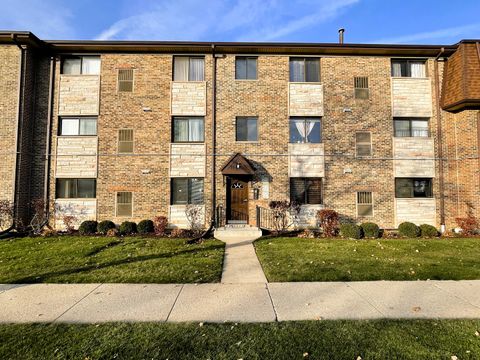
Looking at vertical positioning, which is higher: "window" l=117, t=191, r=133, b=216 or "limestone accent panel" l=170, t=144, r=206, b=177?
"limestone accent panel" l=170, t=144, r=206, b=177

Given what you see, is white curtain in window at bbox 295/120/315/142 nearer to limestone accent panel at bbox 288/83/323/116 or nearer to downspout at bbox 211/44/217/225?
limestone accent panel at bbox 288/83/323/116

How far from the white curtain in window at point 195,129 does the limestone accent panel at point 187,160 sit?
16.5 inches

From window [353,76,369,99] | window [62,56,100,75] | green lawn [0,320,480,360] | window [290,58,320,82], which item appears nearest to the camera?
green lawn [0,320,480,360]

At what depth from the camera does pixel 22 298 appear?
186 inches

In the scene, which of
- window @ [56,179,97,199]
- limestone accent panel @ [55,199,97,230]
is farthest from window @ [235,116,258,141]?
limestone accent panel @ [55,199,97,230]

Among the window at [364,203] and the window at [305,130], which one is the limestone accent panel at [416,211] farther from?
the window at [305,130]

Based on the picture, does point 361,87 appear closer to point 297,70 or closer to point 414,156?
point 297,70

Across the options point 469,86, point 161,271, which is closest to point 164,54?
point 161,271

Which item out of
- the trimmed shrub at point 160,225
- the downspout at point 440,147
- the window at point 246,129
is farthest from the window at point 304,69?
the trimmed shrub at point 160,225

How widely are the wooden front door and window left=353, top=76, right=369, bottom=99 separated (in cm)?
710

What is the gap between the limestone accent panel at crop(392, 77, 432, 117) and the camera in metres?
12.7

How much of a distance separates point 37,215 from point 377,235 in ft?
48.1

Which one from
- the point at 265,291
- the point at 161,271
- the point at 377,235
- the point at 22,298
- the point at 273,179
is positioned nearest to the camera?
the point at 22,298

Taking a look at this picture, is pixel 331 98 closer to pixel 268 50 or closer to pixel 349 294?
pixel 268 50
